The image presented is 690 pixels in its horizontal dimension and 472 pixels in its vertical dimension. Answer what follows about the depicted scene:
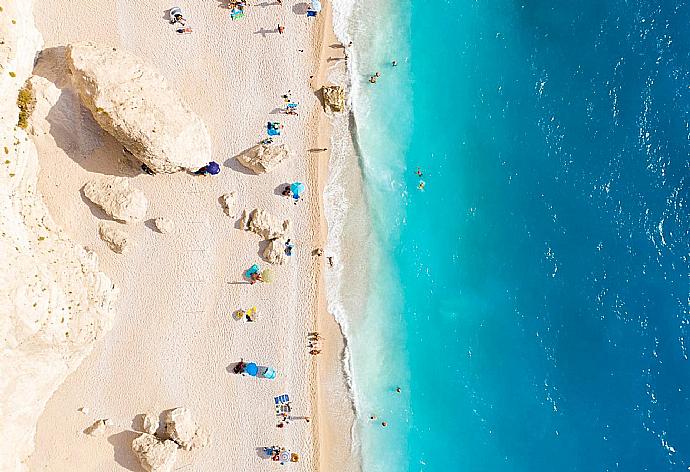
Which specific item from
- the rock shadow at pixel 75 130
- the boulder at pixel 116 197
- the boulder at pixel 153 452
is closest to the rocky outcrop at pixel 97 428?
the boulder at pixel 153 452

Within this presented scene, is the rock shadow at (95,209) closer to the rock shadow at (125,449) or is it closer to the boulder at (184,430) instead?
the boulder at (184,430)

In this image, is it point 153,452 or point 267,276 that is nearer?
point 153,452

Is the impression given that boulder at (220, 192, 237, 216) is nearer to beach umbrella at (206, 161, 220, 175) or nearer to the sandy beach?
the sandy beach

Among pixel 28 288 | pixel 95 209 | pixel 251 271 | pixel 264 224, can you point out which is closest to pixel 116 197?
pixel 95 209

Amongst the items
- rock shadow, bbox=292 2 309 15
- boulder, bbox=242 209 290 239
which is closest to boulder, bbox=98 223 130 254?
boulder, bbox=242 209 290 239

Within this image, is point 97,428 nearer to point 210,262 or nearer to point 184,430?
point 184,430

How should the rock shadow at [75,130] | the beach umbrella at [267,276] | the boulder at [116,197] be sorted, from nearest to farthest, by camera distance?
the rock shadow at [75,130], the boulder at [116,197], the beach umbrella at [267,276]

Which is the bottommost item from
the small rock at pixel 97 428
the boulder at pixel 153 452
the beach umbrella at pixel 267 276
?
the boulder at pixel 153 452

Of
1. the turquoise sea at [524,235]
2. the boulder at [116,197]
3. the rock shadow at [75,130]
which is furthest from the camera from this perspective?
the turquoise sea at [524,235]
